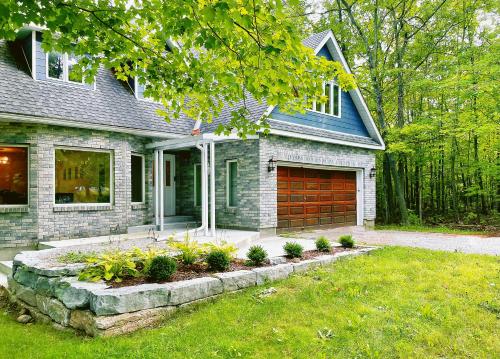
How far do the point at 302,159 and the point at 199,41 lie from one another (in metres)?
8.38

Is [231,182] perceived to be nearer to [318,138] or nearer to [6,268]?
[318,138]

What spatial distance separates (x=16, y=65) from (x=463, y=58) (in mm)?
15572

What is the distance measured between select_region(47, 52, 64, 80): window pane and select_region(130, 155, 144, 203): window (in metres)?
2.83

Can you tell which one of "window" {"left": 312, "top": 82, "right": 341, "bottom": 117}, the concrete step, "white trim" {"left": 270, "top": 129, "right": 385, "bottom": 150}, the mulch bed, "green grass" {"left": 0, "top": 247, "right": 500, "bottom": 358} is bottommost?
"green grass" {"left": 0, "top": 247, "right": 500, "bottom": 358}

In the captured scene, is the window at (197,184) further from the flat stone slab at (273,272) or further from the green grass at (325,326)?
the green grass at (325,326)

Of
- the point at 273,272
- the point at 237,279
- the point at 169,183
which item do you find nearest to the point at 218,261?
the point at 237,279

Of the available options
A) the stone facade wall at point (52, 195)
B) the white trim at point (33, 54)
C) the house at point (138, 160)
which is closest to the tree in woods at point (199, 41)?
the house at point (138, 160)

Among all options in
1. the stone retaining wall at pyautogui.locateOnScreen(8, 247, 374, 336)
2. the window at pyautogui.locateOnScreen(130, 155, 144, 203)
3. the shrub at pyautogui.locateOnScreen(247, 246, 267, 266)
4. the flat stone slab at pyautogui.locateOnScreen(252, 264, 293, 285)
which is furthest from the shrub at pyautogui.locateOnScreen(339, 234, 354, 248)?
the window at pyautogui.locateOnScreen(130, 155, 144, 203)

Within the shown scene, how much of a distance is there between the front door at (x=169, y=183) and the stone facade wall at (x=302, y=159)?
364 cm

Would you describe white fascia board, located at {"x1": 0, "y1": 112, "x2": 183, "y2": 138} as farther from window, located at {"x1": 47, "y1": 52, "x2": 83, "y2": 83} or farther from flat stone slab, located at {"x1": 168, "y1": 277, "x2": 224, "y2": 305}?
flat stone slab, located at {"x1": 168, "y1": 277, "x2": 224, "y2": 305}

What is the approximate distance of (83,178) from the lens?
32.0 ft

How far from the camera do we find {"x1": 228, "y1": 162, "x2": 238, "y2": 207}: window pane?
454 inches

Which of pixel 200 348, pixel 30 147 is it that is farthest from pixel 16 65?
pixel 200 348

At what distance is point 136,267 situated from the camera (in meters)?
5.64
